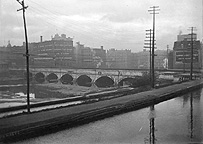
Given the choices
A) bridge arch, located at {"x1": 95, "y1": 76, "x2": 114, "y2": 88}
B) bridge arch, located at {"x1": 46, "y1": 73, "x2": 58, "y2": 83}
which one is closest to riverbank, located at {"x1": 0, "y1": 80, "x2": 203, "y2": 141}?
bridge arch, located at {"x1": 95, "y1": 76, "x2": 114, "y2": 88}

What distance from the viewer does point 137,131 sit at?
33.2ft

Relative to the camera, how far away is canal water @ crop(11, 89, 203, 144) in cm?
882

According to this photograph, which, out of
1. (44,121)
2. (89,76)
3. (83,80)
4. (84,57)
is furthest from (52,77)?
(44,121)

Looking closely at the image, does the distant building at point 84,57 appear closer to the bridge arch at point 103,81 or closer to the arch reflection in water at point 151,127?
the bridge arch at point 103,81

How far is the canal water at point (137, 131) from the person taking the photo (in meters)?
8.82

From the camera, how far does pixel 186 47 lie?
61.9m

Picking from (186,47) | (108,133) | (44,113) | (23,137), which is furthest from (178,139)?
(186,47)

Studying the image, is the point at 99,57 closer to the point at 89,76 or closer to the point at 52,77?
the point at 52,77

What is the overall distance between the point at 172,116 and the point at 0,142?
8787 mm

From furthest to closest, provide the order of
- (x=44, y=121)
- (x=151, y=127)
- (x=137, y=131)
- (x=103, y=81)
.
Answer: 1. (x=103, y=81)
2. (x=44, y=121)
3. (x=151, y=127)
4. (x=137, y=131)

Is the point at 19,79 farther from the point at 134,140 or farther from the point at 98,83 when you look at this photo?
the point at 134,140

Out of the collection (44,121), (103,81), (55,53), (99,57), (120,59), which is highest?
(55,53)

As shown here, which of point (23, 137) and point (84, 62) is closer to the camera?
point (23, 137)

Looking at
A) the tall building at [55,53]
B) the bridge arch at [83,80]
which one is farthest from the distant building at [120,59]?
the bridge arch at [83,80]
